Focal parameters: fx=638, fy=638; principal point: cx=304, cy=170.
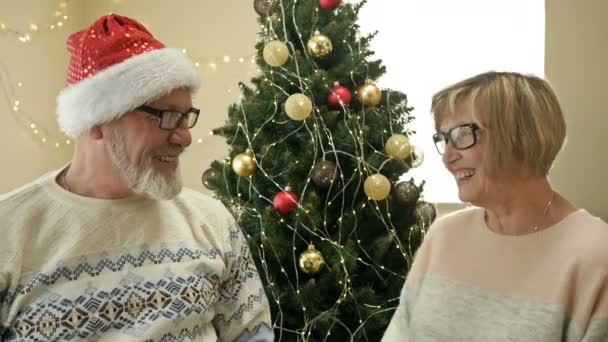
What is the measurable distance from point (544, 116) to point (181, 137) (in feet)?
2.86

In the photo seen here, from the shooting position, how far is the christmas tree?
229cm

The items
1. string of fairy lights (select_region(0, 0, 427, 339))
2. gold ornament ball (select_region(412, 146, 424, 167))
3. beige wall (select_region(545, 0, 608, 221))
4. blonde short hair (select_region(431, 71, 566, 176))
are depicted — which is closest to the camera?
blonde short hair (select_region(431, 71, 566, 176))

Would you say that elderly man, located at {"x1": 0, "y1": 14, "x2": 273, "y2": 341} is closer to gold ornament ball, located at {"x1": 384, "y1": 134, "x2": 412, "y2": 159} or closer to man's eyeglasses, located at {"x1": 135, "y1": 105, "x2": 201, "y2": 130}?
man's eyeglasses, located at {"x1": 135, "y1": 105, "x2": 201, "y2": 130}

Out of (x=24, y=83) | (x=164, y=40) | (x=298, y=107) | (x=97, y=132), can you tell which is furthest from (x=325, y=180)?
(x=24, y=83)

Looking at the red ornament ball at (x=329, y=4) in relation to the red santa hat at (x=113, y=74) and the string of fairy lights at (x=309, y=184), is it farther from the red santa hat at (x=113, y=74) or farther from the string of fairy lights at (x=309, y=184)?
the red santa hat at (x=113, y=74)

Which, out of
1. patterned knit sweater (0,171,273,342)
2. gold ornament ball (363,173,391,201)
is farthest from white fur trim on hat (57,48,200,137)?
gold ornament ball (363,173,391,201)

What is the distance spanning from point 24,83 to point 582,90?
3052mm

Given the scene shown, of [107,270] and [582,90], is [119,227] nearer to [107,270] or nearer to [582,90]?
[107,270]

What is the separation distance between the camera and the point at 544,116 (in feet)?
4.85

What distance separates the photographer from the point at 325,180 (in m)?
2.23

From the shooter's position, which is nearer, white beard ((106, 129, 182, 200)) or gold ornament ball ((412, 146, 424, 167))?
white beard ((106, 129, 182, 200))

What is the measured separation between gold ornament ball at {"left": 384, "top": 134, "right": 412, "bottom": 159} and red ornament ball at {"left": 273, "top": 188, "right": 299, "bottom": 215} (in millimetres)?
383

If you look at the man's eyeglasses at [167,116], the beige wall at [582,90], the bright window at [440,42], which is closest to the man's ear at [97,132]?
the man's eyeglasses at [167,116]

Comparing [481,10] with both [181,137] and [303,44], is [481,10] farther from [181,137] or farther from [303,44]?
[181,137]
